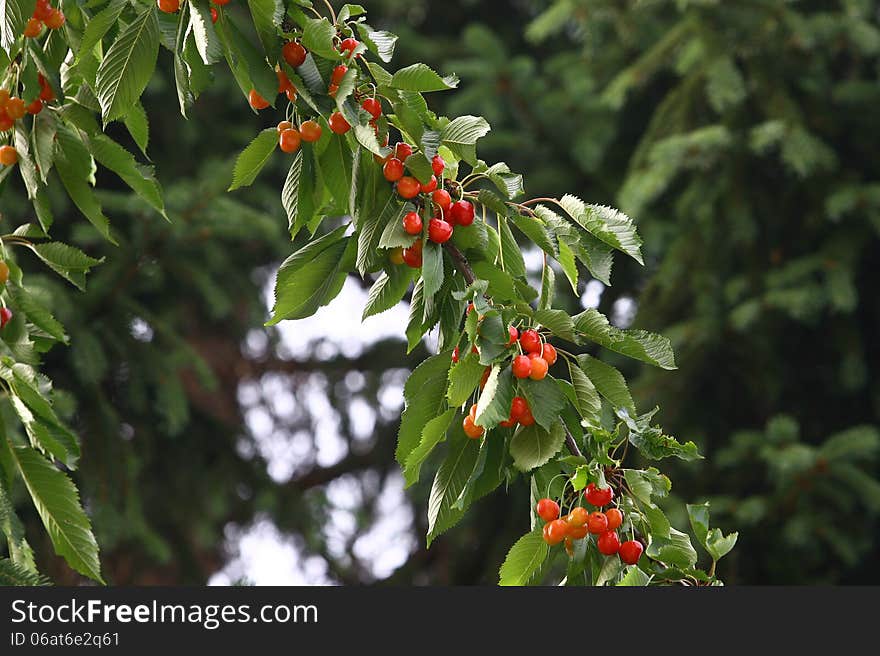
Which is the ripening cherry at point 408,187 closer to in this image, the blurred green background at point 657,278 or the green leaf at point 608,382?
the green leaf at point 608,382

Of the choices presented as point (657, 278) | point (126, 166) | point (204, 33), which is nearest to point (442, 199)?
point (204, 33)

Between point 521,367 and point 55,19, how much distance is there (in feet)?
1.84

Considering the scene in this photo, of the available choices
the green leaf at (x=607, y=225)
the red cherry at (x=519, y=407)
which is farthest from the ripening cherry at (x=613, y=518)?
the green leaf at (x=607, y=225)

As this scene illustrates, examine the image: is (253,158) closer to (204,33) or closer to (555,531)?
(204,33)

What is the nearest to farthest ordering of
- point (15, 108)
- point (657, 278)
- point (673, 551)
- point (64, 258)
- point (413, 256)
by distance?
point (673, 551), point (413, 256), point (15, 108), point (64, 258), point (657, 278)

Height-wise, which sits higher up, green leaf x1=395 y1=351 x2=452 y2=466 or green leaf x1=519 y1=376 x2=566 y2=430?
green leaf x1=519 y1=376 x2=566 y2=430

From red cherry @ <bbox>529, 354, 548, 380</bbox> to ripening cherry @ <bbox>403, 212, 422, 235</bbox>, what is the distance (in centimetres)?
15

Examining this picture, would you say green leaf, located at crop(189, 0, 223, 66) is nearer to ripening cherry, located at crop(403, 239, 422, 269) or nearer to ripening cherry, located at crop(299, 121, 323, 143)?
ripening cherry, located at crop(299, 121, 323, 143)

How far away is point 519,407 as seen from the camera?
893 millimetres

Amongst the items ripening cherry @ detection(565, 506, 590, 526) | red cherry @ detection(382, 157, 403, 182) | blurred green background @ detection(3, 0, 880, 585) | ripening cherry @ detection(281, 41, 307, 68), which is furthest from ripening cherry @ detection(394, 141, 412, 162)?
blurred green background @ detection(3, 0, 880, 585)

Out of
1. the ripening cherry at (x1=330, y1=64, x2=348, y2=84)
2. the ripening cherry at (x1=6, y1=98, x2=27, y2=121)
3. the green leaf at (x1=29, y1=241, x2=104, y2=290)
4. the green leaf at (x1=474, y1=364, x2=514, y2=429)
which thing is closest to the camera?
the green leaf at (x1=474, y1=364, x2=514, y2=429)

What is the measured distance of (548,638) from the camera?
0.84 m

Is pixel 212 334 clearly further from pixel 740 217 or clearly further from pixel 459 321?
pixel 459 321

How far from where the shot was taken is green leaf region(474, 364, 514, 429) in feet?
2.74
